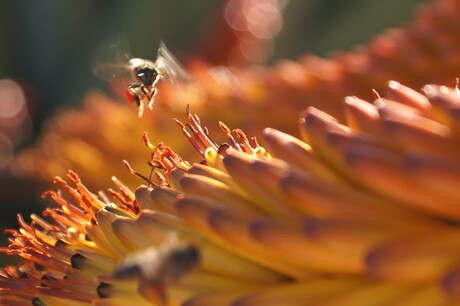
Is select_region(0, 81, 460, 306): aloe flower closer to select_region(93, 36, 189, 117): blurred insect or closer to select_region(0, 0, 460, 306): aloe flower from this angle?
select_region(0, 0, 460, 306): aloe flower

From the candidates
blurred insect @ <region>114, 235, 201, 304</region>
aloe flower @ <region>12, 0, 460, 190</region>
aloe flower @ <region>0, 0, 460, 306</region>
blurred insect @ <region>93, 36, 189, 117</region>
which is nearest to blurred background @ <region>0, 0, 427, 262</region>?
aloe flower @ <region>12, 0, 460, 190</region>

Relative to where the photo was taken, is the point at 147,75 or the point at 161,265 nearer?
the point at 161,265

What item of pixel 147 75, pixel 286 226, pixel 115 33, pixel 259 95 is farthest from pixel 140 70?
pixel 115 33

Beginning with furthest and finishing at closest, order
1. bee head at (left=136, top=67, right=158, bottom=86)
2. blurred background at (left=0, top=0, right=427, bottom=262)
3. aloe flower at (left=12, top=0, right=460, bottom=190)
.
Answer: blurred background at (left=0, top=0, right=427, bottom=262)
aloe flower at (left=12, top=0, right=460, bottom=190)
bee head at (left=136, top=67, right=158, bottom=86)

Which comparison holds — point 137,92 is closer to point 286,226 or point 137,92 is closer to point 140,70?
point 140,70

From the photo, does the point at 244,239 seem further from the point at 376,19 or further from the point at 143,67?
the point at 376,19
